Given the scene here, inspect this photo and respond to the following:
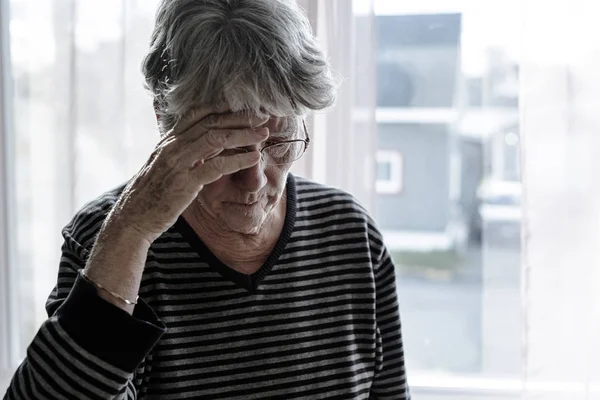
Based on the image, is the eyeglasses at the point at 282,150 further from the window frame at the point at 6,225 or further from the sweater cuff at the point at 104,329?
the window frame at the point at 6,225

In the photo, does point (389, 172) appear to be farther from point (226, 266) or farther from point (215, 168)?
point (215, 168)

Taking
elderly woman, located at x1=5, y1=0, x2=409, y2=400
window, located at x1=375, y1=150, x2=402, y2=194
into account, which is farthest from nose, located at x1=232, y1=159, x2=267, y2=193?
window, located at x1=375, y1=150, x2=402, y2=194

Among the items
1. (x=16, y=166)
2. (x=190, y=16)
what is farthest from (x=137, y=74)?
(x=190, y=16)

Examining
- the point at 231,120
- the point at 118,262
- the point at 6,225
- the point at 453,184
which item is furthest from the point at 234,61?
the point at 6,225

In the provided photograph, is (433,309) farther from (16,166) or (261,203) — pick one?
(16,166)

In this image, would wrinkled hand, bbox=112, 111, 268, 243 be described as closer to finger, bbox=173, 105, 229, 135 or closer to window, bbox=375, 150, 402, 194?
finger, bbox=173, 105, 229, 135

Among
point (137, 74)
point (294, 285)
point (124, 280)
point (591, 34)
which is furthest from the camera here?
point (137, 74)

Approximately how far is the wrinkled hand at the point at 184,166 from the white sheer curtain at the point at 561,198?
82 cm

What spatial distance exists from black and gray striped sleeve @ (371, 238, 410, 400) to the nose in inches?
13.8

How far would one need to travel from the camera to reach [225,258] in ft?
4.04

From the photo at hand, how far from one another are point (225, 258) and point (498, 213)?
901mm

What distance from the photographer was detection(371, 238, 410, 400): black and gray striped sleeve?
1366 mm

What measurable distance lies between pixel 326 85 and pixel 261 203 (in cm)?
21

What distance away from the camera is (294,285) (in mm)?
1259
